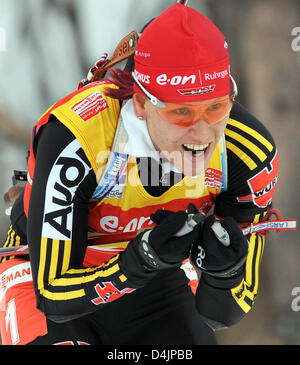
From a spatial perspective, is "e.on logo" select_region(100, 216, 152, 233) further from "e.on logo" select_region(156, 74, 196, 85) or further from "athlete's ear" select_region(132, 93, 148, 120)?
"e.on logo" select_region(156, 74, 196, 85)

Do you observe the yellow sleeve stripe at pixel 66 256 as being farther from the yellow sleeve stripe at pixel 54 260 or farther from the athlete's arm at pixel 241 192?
the athlete's arm at pixel 241 192

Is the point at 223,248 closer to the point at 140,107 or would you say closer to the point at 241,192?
the point at 241,192

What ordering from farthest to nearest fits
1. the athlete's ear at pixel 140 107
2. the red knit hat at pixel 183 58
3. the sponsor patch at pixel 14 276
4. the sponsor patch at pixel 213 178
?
the sponsor patch at pixel 14 276 < the sponsor patch at pixel 213 178 < the athlete's ear at pixel 140 107 < the red knit hat at pixel 183 58

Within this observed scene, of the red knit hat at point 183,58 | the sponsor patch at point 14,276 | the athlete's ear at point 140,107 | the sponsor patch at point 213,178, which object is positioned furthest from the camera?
the sponsor patch at point 14,276

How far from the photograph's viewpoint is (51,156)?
111cm

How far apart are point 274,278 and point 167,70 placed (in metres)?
1.92

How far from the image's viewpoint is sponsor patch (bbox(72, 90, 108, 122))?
1.14 m

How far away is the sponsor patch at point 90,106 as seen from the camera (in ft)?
3.74

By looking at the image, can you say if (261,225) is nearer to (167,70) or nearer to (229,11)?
(167,70)

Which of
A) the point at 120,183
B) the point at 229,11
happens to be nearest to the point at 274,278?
the point at 229,11

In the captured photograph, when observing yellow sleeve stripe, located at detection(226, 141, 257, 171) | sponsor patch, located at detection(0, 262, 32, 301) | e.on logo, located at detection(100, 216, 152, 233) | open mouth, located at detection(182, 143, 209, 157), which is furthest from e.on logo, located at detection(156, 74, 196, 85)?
sponsor patch, located at detection(0, 262, 32, 301)

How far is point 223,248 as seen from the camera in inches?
42.7

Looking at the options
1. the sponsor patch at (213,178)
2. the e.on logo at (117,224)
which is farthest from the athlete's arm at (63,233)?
the sponsor patch at (213,178)

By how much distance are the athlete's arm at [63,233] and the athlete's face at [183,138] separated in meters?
0.14
